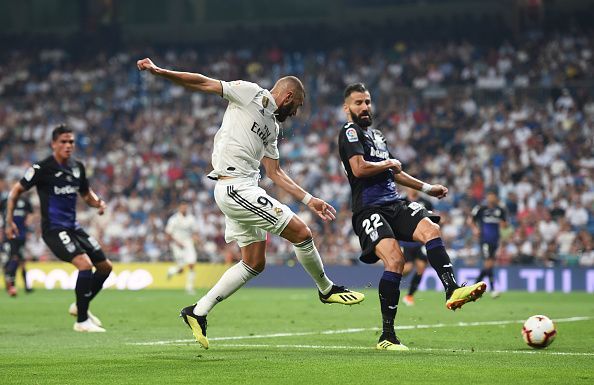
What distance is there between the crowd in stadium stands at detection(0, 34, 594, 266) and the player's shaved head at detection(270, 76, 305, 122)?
1873 centimetres

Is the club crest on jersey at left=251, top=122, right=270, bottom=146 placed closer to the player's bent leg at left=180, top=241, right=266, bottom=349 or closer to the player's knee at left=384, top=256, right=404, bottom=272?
the player's bent leg at left=180, top=241, right=266, bottom=349

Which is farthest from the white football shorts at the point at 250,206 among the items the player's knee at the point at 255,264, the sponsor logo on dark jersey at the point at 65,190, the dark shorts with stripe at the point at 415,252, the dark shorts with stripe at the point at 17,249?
the dark shorts with stripe at the point at 17,249

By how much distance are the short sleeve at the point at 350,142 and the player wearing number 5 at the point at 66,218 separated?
4.60 m

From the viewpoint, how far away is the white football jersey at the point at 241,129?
10203 mm

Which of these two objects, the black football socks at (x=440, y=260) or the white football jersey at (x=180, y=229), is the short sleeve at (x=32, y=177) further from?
the white football jersey at (x=180, y=229)

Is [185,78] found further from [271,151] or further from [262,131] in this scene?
[271,151]

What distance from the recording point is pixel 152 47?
42.5 meters

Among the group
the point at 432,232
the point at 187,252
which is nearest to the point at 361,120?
the point at 432,232

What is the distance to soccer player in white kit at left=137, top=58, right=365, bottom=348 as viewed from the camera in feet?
33.2

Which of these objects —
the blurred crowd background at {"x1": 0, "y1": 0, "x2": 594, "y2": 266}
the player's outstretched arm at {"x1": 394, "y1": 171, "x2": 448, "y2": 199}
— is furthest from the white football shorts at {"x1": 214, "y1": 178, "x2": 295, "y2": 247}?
the blurred crowd background at {"x1": 0, "y1": 0, "x2": 594, "y2": 266}

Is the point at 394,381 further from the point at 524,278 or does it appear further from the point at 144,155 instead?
the point at 144,155

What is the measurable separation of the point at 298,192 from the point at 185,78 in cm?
170

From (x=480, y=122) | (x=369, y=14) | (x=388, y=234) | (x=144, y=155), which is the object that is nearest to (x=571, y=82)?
(x=480, y=122)

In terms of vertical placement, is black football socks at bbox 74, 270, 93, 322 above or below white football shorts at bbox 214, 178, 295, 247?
below
